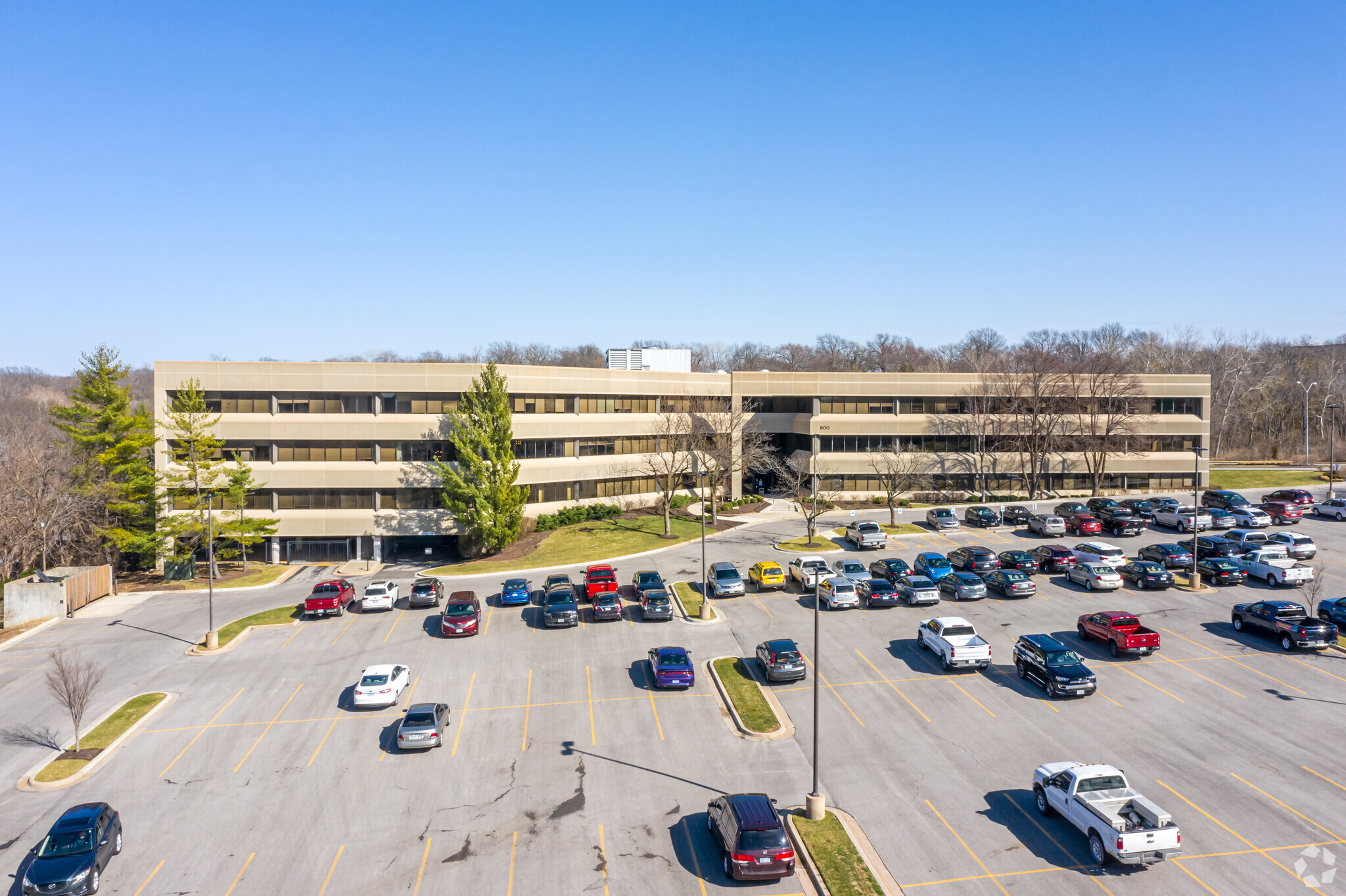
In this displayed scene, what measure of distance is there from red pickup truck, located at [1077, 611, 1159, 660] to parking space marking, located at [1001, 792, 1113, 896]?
540 inches

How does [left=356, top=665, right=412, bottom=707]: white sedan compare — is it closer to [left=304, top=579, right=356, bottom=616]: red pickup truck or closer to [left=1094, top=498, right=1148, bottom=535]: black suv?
[left=304, top=579, right=356, bottom=616]: red pickup truck

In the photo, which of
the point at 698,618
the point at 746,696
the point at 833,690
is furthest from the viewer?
the point at 698,618

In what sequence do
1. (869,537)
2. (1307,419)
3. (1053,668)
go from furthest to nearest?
(1307,419)
(869,537)
(1053,668)

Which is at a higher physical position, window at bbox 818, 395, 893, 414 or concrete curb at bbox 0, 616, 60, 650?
window at bbox 818, 395, 893, 414

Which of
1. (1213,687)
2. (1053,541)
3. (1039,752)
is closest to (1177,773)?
(1039,752)

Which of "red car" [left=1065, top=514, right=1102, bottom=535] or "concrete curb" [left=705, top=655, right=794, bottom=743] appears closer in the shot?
"concrete curb" [left=705, top=655, right=794, bottom=743]

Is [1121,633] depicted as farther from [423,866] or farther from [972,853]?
[423,866]

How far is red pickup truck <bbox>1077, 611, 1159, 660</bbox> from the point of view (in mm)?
31281

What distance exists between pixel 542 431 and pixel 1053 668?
42.2 m

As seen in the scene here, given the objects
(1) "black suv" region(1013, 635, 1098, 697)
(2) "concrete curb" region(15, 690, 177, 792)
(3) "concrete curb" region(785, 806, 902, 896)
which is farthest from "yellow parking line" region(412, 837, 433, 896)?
(1) "black suv" region(1013, 635, 1098, 697)

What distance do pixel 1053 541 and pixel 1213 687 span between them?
26.6 metres

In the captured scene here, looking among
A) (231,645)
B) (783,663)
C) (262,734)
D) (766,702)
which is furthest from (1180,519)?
(231,645)

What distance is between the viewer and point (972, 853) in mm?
18984

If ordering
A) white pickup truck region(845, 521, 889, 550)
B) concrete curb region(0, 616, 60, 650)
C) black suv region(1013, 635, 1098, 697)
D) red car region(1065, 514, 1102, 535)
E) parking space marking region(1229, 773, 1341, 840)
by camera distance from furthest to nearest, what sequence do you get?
red car region(1065, 514, 1102, 535) < white pickup truck region(845, 521, 889, 550) < concrete curb region(0, 616, 60, 650) < black suv region(1013, 635, 1098, 697) < parking space marking region(1229, 773, 1341, 840)
